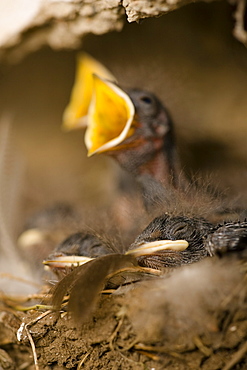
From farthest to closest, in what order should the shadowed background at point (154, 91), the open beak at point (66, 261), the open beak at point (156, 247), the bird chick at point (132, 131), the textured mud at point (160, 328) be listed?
the shadowed background at point (154, 91) < the bird chick at point (132, 131) < the open beak at point (66, 261) < the open beak at point (156, 247) < the textured mud at point (160, 328)

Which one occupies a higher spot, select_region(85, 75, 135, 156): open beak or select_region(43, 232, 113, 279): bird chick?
select_region(85, 75, 135, 156): open beak

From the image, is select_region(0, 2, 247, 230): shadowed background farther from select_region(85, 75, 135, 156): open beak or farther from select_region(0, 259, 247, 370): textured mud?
select_region(0, 259, 247, 370): textured mud

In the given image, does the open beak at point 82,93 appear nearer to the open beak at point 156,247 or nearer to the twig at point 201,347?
the open beak at point 156,247

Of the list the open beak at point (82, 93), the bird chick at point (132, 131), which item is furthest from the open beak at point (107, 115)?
the open beak at point (82, 93)

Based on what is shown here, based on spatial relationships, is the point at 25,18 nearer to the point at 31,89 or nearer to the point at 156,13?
the point at 156,13

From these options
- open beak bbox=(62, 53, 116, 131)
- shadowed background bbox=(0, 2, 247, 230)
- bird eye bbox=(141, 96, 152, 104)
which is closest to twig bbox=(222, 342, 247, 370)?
shadowed background bbox=(0, 2, 247, 230)
